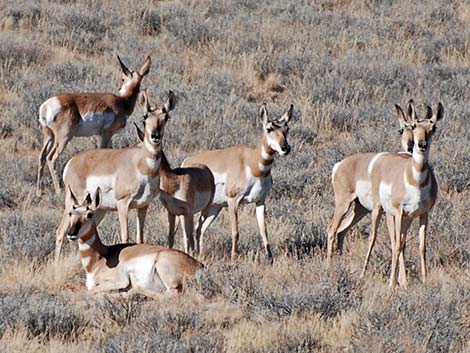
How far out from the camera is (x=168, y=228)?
953 centimetres

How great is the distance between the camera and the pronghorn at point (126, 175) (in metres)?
8.42

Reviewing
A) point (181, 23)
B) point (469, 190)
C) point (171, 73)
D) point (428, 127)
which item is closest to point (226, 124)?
point (171, 73)

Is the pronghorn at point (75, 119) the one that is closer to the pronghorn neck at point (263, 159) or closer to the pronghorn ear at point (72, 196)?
the pronghorn ear at point (72, 196)

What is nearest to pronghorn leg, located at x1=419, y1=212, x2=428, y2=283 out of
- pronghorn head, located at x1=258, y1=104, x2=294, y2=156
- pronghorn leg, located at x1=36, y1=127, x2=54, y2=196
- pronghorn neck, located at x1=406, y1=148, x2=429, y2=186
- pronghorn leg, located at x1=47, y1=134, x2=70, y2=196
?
pronghorn neck, located at x1=406, y1=148, x2=429, y2=186

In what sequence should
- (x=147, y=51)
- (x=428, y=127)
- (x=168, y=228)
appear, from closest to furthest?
(x=428, y=127), (x=168, y=228), (x=147, y=51)

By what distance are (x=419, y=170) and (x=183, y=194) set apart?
206cm

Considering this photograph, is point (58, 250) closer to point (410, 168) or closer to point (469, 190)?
point (410, 168)

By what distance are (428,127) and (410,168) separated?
0.42m

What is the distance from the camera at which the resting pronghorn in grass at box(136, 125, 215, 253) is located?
28.9ft

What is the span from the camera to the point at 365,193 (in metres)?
8.84

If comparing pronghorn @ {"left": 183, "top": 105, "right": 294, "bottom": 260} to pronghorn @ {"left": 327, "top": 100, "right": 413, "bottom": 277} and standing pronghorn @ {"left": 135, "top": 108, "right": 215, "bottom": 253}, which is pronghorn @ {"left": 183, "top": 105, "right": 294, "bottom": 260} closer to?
standing pronghorn @ {"left": 135, "top": 108, "right": 215, "bottom": 253}

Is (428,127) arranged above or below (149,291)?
above

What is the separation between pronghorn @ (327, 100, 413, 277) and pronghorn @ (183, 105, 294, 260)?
576mm

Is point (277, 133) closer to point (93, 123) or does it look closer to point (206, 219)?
point (206, 219)
